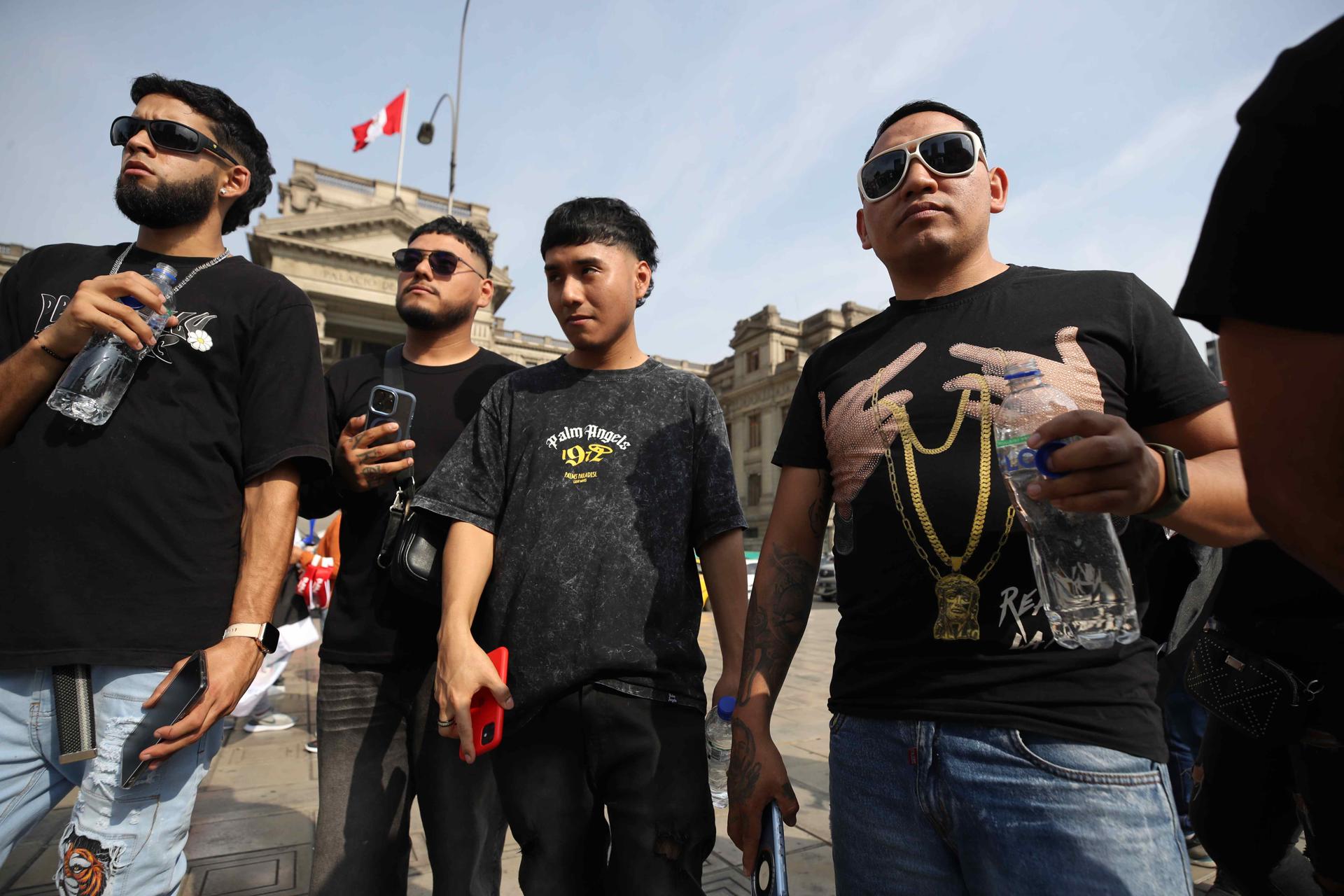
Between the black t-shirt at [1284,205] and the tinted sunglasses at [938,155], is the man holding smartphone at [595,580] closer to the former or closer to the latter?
the tinted sunglasses at [938,155]

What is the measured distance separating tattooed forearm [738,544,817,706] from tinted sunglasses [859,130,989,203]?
936mm

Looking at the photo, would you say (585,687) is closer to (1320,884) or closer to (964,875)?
(964,875)

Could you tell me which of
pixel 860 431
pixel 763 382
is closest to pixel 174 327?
pixel 860 431

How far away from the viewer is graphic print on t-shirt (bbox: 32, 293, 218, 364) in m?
1.83

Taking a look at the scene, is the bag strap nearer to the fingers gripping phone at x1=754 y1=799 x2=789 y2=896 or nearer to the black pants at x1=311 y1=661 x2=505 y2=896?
the black pants at x1=311 y1=661 x2=505 y2=896

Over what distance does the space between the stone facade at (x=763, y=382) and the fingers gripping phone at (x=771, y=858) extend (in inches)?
1413

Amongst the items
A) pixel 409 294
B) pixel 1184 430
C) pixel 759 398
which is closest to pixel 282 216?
pixel 759 398

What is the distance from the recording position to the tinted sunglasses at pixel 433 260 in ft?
9.52

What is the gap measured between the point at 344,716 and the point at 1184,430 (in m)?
2.36

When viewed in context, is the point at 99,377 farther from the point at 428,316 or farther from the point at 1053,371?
the point at 1053,371

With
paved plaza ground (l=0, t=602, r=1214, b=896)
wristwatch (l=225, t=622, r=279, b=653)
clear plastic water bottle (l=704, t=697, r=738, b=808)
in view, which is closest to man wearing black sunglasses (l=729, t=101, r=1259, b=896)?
clear plastic water bottle (l=704, t=697, r=738, b=808)

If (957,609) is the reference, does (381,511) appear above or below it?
above

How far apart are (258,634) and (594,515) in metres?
0.85

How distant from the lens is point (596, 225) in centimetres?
223
